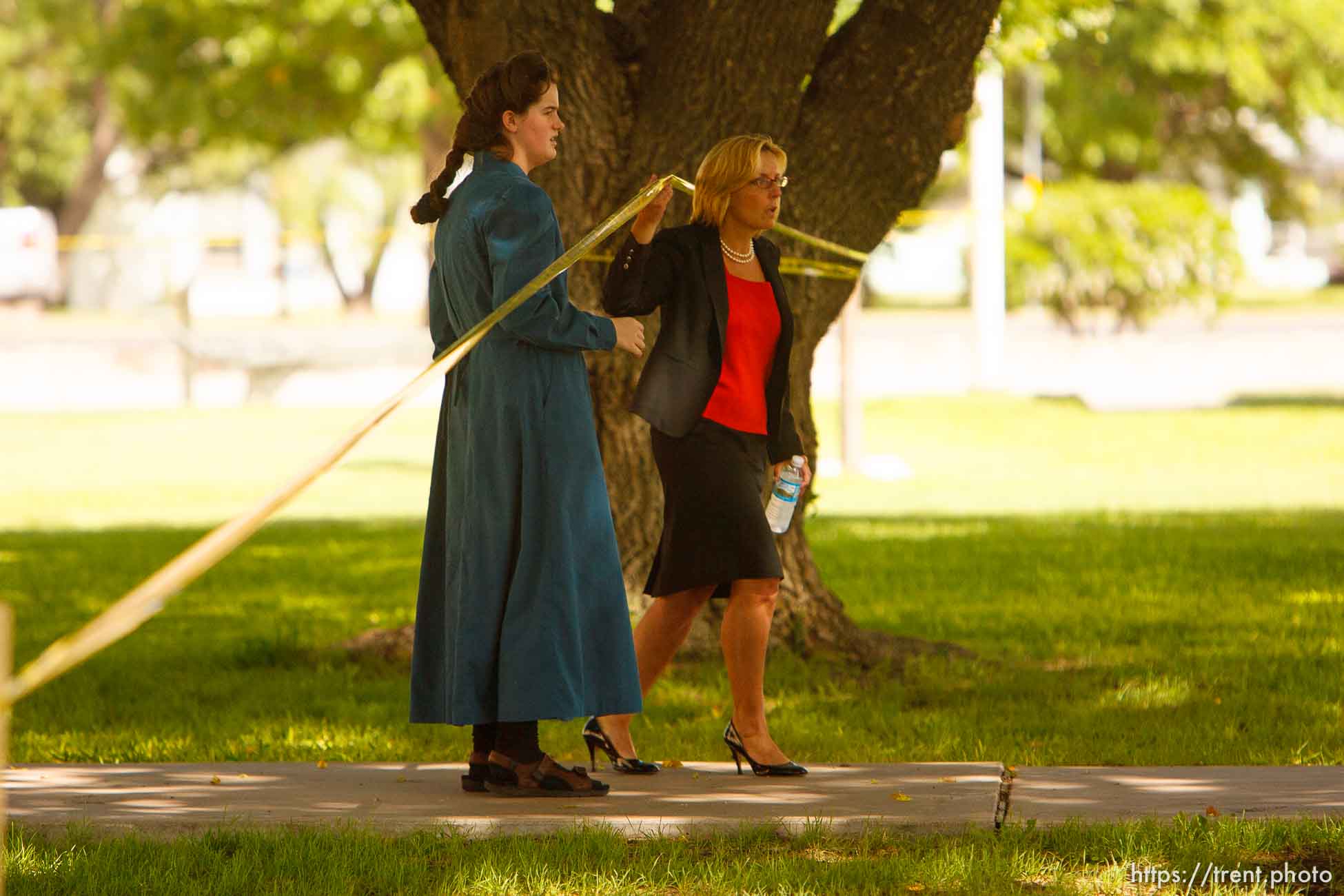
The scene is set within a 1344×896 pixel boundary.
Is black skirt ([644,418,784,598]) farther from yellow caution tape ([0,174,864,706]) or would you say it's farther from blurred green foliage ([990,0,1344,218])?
blurred green foliage ([990,0,1344,218])

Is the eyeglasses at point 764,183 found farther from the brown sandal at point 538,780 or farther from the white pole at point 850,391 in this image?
the white pole at point 850,391

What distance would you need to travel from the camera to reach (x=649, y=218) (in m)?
5.38

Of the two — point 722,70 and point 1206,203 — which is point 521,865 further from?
point 1206,203

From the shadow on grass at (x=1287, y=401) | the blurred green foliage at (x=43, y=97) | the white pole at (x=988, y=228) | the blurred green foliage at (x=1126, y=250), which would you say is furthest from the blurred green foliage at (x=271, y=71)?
the shadow on grass at (x=1287, y=401)

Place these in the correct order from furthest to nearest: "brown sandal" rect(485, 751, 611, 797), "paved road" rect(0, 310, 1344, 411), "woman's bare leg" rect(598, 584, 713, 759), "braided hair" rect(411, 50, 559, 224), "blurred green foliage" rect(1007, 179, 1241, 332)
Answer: "blurred green foliage" rect(1007, 179, 1241, 332), "paved road" rect(0, 310, 1344, 411), "woman's bare leg" rect(598, 584, 713, 759), "brown sandal" rect(485, 751, 611, 797), "braided hair" rect(411, 50, 559, 224)

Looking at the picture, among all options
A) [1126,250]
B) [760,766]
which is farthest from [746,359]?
[1126,250]

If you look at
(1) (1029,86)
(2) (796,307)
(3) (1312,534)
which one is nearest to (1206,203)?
(1) (1029,86)

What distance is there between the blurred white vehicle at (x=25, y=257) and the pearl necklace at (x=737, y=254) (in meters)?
43.1

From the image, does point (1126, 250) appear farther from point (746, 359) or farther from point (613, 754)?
point (613, 754)

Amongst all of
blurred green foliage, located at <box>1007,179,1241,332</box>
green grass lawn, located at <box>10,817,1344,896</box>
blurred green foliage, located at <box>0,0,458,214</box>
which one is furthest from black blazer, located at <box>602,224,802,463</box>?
blurred green foliage, located at <box>1007,179,1241,332</box>

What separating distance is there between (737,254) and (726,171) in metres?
0.24

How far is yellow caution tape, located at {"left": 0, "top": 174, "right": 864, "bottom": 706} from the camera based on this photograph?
3.08m

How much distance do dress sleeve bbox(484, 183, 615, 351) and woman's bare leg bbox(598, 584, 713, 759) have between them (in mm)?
911

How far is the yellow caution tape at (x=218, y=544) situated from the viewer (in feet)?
10.1
